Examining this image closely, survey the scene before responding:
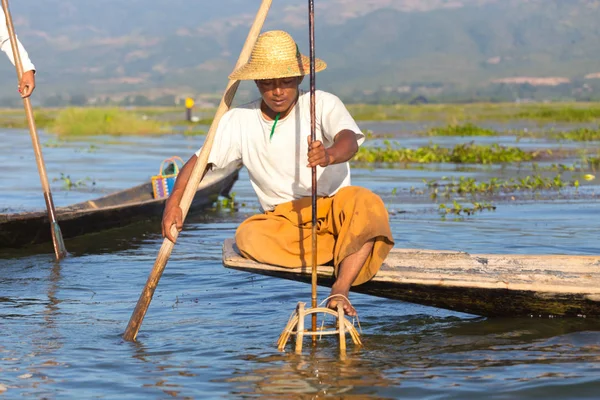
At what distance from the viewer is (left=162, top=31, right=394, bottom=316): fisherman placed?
491 cm

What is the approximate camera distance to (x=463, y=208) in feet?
35.1

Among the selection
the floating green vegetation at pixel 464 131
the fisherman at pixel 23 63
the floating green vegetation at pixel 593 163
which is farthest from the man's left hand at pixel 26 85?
the floating green vegetation at pixel 464 131

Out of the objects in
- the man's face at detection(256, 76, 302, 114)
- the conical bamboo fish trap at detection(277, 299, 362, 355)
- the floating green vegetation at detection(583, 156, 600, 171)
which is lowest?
the conical bamboo fish trap at detection(277, 299, 362, 355)

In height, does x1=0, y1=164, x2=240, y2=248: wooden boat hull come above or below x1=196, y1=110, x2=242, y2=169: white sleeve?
below

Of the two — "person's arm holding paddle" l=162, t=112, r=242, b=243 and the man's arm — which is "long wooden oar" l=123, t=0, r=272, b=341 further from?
the man's arm

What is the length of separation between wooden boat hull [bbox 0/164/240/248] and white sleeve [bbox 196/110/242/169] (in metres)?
3.10

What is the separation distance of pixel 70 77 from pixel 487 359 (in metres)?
144

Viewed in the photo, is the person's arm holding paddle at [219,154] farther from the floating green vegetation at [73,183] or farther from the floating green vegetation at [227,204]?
the floating green vegetation at [73,183]

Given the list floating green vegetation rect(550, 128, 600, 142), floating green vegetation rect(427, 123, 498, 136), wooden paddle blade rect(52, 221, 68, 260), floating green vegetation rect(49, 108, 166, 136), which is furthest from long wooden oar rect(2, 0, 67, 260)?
floating green vegetation rect(49, 108, 166, 136)

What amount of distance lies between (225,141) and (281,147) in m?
0.30

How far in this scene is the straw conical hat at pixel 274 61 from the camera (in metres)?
4.89

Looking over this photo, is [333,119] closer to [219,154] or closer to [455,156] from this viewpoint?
[219,154]

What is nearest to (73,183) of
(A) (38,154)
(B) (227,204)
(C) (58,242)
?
(B) (227,204)

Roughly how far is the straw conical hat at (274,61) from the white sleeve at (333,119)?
170mm
